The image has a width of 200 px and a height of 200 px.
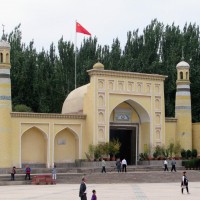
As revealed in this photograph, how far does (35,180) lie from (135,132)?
38.1 ft

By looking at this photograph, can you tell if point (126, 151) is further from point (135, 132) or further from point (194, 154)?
point (194, 154)

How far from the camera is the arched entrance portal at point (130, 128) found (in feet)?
124

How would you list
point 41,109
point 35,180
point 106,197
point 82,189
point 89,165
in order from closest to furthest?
point 82,189
point 106,197
point 35,180
point 89,165
point 41,109

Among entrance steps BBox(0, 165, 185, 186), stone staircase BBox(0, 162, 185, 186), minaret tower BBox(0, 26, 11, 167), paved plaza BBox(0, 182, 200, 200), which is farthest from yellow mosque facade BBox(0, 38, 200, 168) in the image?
paved plaza BBox(0, 182, 200, 200)

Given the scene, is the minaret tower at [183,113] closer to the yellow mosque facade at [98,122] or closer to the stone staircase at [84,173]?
the yellow mosque facade at [98,122]

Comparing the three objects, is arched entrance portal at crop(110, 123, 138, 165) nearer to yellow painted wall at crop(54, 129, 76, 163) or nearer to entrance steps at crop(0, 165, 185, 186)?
entrance steps at crop(0, 165, 185, 186)

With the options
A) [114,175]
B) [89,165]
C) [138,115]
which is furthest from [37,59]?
[114,175]

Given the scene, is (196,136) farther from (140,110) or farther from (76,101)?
(76,101)

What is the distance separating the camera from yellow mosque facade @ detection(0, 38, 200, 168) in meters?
33.3

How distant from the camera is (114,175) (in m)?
30.8

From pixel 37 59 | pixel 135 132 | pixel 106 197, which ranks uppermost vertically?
pixel 37 59

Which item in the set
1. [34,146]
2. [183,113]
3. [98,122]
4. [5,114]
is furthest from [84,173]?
[183,113]

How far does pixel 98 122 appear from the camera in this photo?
3569cm

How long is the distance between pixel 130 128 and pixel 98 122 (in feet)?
12.5
